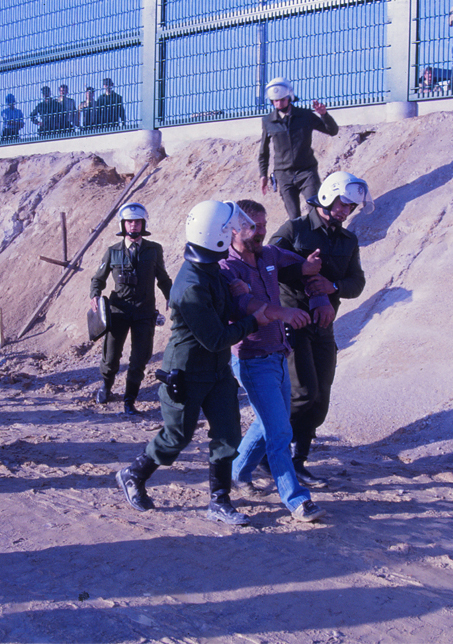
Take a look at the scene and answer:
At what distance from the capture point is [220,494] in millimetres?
3949

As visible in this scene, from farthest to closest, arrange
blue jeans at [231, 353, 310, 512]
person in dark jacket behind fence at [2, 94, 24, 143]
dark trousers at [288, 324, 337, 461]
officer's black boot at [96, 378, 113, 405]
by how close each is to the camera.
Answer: person in dark jacket behind fence at [2, 94, 24, 143] < officer's black boot at [96, 378, 113, 405] < dark trousers at [288, 324, 337, 461] < blue jeans at [231, 353, 310, 512]

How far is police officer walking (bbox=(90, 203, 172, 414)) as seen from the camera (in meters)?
7.10

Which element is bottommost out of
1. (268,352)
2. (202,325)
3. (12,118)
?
(268,352)

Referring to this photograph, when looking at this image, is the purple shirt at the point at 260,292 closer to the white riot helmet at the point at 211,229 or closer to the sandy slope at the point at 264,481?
the white riot helmet at the point at 211,229

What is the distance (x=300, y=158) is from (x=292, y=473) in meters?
5.93

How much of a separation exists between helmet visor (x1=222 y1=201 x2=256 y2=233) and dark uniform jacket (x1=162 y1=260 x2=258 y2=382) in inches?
9.4

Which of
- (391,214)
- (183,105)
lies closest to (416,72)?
(391,214)

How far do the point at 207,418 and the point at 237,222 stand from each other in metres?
1.17

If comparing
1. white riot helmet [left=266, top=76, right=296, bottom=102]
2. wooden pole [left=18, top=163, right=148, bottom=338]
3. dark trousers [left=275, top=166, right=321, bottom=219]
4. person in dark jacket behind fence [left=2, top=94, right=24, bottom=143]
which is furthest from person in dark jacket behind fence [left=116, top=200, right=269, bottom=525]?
person in dark jacket behind fence [left=2, top=94, right=24, bottom=143]

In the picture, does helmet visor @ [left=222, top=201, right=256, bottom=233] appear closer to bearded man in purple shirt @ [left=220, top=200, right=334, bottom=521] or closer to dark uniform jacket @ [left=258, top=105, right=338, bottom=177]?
bearded man in purple shirt @ [left=220, top=200, right=334, bottom=521]

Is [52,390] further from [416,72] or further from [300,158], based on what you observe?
[416,72]

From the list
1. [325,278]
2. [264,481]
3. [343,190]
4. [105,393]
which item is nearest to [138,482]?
[264,481]

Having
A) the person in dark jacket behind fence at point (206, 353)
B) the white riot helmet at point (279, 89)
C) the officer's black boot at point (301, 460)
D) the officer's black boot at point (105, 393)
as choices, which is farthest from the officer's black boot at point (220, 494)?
the white riot helmet at point (279, 89)

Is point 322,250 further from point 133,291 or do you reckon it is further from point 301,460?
point 133,291
